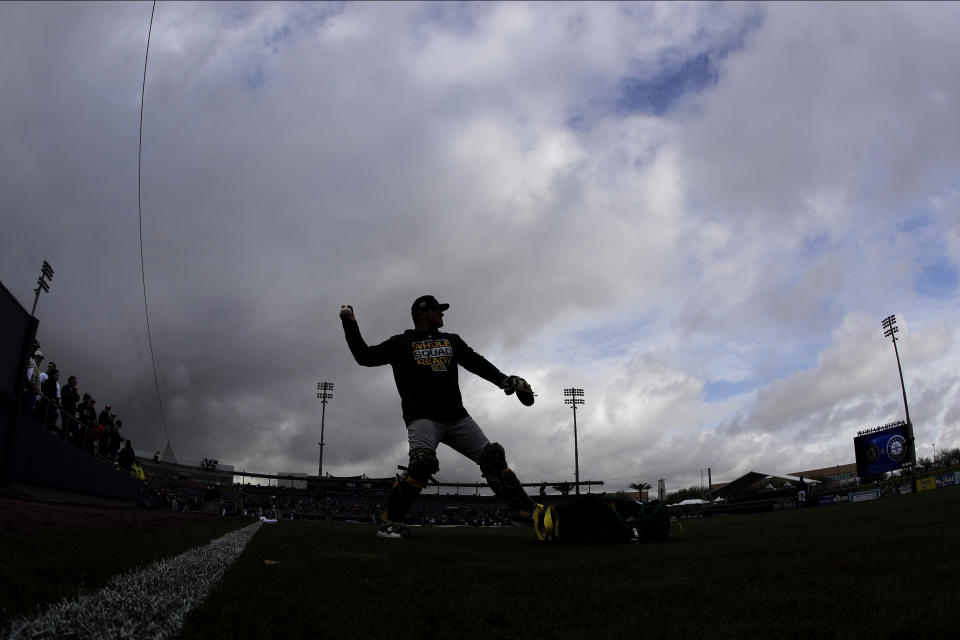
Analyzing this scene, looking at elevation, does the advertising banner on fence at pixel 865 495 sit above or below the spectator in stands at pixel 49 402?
below

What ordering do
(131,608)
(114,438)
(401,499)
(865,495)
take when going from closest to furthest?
(131,608) → (401,499) → (114,438) → (865,495)

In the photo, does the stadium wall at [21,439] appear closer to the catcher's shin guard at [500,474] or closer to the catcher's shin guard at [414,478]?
the catcher's shin guard at [414,478]

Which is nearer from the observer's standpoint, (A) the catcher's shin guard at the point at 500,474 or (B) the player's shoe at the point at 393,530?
(B) the player's shoe at the point at 393,530

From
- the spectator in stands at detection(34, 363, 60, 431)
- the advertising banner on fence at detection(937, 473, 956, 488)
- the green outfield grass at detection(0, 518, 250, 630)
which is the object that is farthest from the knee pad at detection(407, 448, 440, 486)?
the advertising banner on fence at detection(937, 473, 956, 488)

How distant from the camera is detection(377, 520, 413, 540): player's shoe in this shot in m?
4.92

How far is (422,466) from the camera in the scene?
5.35m

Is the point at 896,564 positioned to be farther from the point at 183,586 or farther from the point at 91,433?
the point at 91,433

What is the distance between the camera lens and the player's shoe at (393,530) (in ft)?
16.1

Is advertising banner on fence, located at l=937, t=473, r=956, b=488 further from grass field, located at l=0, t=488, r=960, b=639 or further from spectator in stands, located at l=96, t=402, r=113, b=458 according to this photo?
spectator in stands, located at l=96, t=402, r=113, b=458

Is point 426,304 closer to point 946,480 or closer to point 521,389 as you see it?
point 521,389

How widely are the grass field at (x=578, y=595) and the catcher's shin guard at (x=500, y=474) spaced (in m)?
2.66

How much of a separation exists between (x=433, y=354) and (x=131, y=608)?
4.34 m

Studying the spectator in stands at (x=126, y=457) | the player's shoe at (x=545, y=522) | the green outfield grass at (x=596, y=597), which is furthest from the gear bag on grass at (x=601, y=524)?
the spectator in stands at (x=126, y=457)

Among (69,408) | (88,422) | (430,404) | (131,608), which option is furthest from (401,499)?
(88,422)
